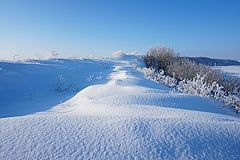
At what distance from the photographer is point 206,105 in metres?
6.55

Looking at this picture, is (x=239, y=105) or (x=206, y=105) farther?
(x=239, y=105)

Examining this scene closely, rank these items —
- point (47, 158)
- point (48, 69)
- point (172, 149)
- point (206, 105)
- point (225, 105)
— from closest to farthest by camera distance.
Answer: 1. point (47, 158)
2. point (172, 149)
3. point (206, 105)
4. point (225, 105)
5. point (48, 69)

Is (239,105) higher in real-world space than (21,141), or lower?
lower

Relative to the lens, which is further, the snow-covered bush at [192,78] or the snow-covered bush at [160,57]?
the snow-covered bush at [160,57]

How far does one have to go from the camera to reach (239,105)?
24.6ft

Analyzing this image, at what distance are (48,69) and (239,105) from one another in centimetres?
1159

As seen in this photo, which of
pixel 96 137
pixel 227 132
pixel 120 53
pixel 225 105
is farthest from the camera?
pixel 120 53

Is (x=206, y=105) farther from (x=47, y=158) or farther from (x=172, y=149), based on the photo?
(x=47, y=158)

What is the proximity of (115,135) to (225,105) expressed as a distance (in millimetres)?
5135

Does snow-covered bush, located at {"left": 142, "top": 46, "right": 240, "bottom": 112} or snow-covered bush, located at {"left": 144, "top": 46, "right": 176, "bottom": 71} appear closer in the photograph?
snow-covered bush, located at {"left": 142, "top": 46, "right": 240, "bottom": 112}

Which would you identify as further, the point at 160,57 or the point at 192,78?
the point at 160,57

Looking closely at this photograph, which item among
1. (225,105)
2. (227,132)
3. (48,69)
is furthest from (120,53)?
(227,132)

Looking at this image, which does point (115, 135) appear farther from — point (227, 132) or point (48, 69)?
point (48, 69)

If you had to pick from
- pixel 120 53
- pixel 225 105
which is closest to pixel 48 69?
pixel 225 105
